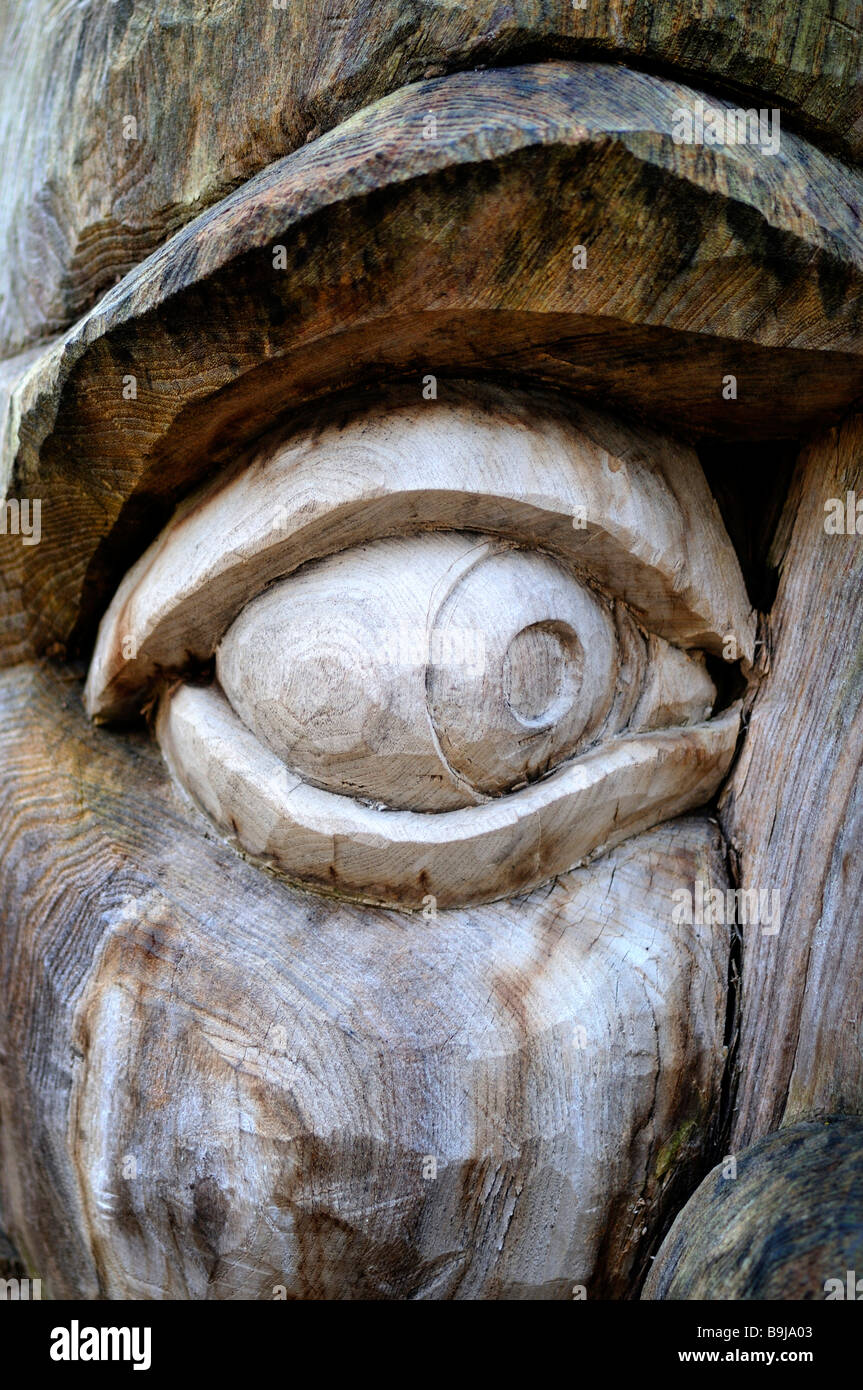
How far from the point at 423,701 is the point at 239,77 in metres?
0.72

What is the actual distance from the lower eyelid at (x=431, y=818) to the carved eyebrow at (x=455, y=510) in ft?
0.44

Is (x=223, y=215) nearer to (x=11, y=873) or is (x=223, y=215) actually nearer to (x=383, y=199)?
(x=383, y=199)

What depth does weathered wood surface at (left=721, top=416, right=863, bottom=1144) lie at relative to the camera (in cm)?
130

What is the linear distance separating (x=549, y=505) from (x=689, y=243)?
30 cm

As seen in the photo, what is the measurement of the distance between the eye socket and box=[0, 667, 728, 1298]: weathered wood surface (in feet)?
0.58

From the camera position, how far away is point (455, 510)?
4.25 ft

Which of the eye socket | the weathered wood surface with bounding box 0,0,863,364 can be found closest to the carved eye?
→ the eye socket

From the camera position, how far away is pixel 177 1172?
1279 mm

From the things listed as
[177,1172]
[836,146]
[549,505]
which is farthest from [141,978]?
[836,146]

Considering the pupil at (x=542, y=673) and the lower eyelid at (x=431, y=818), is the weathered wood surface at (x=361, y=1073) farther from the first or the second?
the pupil at (x=542, y=673)

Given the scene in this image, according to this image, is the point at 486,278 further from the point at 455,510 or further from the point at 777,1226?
the point at 777,1226

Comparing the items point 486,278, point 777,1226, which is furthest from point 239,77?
point 777,1226

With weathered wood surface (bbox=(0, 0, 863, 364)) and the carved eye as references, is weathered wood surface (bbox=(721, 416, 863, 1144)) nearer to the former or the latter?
the carved eye

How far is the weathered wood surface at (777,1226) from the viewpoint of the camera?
1048 mm
